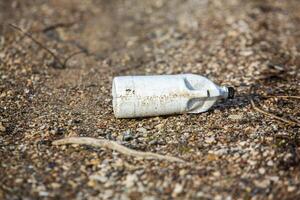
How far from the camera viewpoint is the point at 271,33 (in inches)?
233

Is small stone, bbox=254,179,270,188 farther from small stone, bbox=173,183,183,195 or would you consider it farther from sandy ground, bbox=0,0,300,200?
small stone, bbox=173,183,183,195

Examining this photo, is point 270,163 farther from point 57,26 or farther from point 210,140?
point 57,26

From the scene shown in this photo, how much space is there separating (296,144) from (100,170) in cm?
144

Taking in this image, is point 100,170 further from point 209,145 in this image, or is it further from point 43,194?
point 209,145

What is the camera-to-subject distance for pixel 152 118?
13.3 feet

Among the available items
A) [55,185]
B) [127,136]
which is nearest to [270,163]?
[127,136]

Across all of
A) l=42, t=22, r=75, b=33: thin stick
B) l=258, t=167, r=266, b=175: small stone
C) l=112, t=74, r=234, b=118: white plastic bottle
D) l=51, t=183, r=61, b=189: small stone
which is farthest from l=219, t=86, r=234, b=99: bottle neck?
l=42, t=22, r=75, b=33: thin stick

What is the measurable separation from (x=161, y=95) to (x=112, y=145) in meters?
0.56

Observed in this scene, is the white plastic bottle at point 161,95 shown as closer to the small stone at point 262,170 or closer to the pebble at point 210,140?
the pebble at point 210,140

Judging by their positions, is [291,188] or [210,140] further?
[210,140]

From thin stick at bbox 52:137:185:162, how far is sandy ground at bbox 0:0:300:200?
0.16 feet

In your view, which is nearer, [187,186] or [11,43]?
[187,186]

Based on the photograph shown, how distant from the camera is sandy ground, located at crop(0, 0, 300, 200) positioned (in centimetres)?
332

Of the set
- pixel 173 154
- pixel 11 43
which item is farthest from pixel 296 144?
pixel 11 43
